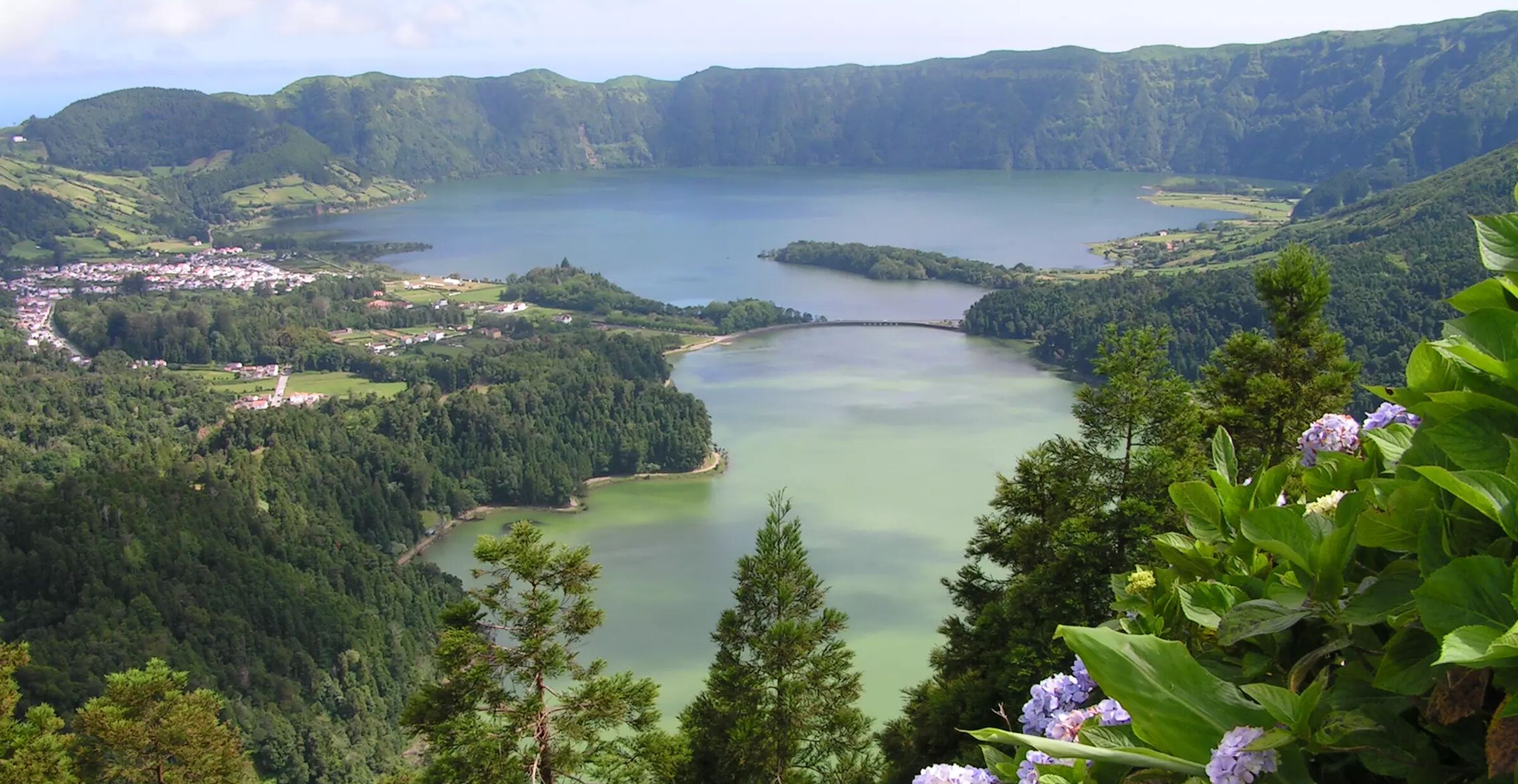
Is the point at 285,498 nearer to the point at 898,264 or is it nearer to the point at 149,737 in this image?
the point at 149,737

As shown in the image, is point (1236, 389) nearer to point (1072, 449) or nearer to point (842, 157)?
point (1072, 449)

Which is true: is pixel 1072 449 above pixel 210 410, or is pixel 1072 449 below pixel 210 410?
above

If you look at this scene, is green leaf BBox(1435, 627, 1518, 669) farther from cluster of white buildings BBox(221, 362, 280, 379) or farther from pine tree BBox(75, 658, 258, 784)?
cluster of white buildings BBox(221, 362, 280, 379)

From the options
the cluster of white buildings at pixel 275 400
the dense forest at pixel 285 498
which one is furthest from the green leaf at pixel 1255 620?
the cluster of white buildings at pixel 275 400

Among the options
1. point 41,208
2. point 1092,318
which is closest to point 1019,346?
point 1092,318

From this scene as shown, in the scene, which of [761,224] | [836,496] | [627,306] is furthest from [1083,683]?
[761,224]

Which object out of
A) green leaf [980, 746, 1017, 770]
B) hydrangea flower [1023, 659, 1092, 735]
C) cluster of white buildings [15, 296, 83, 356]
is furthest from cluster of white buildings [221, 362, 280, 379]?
green leaf [980, 746, 1017, 770]
